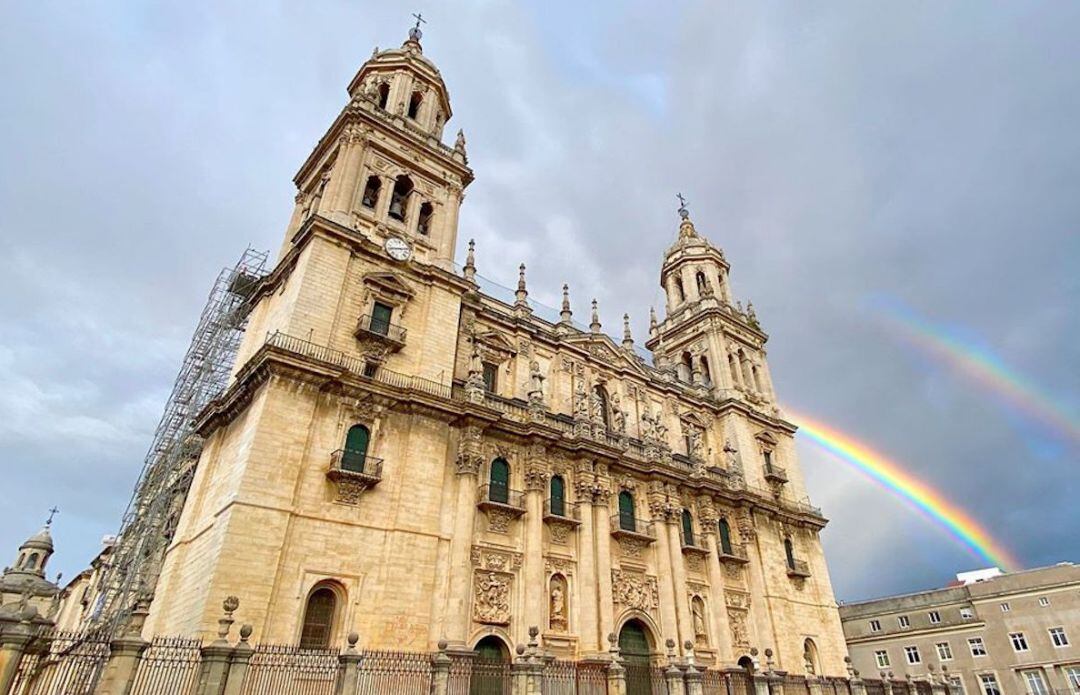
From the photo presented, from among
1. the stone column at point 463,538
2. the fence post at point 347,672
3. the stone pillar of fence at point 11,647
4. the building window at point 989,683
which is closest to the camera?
the stone pillar of fence at point 11,647

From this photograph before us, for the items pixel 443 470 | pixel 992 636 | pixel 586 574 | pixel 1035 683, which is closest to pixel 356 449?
pixel 443 470

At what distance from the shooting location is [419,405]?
776 inches

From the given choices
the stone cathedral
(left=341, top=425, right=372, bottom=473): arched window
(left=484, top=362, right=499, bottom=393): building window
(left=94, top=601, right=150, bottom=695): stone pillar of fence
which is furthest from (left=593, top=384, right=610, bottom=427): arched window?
(left=94, top=601, right=150, bottom=695): stone pillar of fence

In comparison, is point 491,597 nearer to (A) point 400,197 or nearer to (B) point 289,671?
(B) point 289,671

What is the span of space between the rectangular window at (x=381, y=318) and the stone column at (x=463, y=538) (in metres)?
4.51

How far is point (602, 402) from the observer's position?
1101 inches

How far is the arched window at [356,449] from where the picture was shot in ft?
58.6

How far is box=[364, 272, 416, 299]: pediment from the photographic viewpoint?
69.9 feet

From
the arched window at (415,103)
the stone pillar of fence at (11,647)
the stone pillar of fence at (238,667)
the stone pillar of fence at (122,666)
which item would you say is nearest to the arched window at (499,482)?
the stone pillar of fence at (238,667)

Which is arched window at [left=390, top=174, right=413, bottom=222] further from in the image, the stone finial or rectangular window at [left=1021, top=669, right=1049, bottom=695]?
rectangular window at [left=1021, top=669, right=1049, bottom=695]

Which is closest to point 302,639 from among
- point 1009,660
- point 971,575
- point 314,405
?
point 314,405

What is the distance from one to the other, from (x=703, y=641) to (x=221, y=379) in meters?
22.5

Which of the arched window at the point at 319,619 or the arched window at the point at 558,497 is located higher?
the arched window at the point at 558,497

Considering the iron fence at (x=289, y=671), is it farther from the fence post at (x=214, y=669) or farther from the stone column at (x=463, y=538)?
the stone column at (x=463, y=538)
